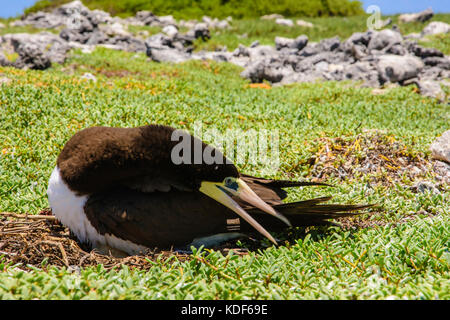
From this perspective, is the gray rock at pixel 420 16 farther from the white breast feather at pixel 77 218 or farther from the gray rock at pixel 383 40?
the white breast feather at pixel 77 218

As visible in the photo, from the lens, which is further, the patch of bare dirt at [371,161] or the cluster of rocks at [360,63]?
the cluster of rocks at [360,63]

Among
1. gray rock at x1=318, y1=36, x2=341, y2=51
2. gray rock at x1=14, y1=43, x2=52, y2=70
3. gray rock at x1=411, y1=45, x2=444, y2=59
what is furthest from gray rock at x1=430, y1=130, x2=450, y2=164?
gray rock at x1=318, y1=36, x2=341, y2=51

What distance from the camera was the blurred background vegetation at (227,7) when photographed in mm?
49062

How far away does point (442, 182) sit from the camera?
5488 millimetres

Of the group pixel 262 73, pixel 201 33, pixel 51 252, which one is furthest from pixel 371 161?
pixel 201 33

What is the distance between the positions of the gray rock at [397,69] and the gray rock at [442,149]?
29.8 feet

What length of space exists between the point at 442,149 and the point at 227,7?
4829 cm

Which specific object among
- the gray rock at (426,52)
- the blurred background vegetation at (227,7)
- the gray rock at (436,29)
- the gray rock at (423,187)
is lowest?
the gray rock at (423,187)

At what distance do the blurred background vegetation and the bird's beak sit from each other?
4771cm

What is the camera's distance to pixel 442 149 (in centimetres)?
583

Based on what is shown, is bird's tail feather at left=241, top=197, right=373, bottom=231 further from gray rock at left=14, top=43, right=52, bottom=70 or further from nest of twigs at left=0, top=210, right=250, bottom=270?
gray rock at left=14, top=43, right=52, bottom=70

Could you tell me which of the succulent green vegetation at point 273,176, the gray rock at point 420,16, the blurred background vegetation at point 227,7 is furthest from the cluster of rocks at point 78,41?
the gray rock at point 420,16
